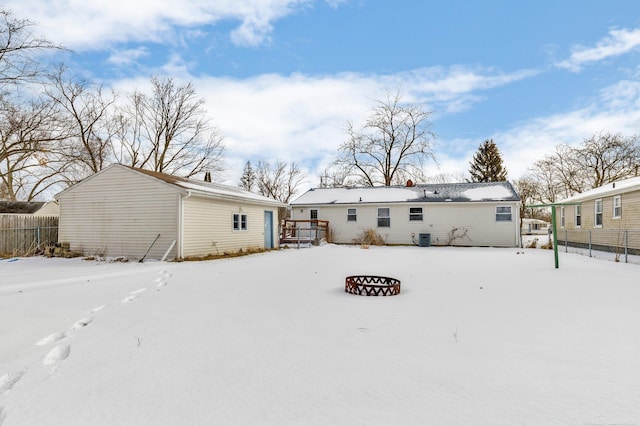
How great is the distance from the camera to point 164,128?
90.3ft

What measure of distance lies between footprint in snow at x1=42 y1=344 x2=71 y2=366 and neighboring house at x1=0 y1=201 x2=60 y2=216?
26.3 metres

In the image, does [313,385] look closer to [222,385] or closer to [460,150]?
[222,385]

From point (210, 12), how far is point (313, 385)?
12010mm

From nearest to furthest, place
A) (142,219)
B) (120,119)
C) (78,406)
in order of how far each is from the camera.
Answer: (78,406) < (142,219) < (120,119)

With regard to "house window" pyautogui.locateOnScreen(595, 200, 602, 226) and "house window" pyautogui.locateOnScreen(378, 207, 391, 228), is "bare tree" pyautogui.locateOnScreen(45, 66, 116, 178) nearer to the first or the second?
"house window" pyautogui.locateOnScreen(378, 207, 391, 228)

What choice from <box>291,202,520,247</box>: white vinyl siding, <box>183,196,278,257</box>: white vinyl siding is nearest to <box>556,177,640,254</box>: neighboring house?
<box>291,202,520,247</box>: white vinyl siding

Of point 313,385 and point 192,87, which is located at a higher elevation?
point 192,87

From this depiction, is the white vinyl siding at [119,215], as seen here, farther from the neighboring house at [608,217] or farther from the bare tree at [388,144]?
the bare tree at [388,144]

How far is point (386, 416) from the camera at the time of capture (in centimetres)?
207

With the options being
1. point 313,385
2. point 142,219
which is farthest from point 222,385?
point 142,219

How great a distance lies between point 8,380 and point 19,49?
1737 centimetres

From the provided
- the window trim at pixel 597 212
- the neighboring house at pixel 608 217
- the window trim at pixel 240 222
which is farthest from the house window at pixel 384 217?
the window trim at pixel 597 212

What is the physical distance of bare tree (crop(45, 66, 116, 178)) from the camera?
22.9 meters

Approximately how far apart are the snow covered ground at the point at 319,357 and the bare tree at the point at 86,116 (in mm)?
22746
